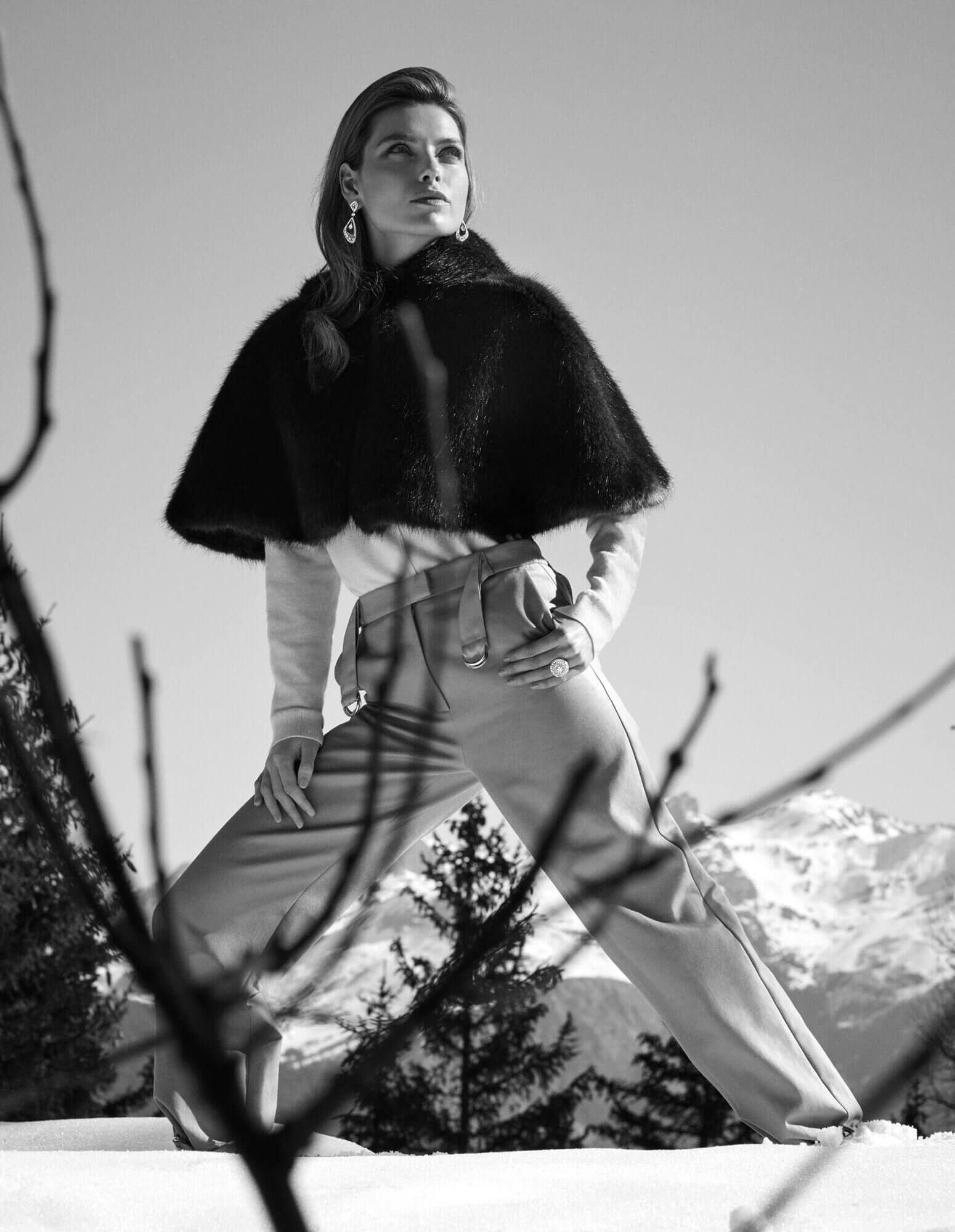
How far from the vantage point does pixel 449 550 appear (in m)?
2.40

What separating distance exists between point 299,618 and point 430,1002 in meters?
2.13

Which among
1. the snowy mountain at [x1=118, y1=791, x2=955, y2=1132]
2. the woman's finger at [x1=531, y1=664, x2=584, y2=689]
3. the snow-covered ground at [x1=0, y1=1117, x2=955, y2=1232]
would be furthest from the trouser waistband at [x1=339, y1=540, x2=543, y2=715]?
the snowy mountain at [x1=118, y1=791, x2=955, y2=1132]

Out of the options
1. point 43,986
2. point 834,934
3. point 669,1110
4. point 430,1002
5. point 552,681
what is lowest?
point 834,934

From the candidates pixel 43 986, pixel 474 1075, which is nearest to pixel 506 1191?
pixel 43 986

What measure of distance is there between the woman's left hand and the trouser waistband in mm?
59

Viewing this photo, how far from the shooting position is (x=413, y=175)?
2572 millimetres

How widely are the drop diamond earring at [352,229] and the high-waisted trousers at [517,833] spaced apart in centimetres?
75

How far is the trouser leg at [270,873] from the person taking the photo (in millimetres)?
2352

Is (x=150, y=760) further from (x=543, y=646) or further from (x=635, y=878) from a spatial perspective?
(x=543, y=646)

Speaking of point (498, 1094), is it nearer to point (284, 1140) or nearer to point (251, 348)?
point (251, 348)

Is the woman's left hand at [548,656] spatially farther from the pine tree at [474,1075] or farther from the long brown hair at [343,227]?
the pine tree at [474,1075]

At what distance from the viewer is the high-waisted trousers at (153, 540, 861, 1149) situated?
2.10 meters

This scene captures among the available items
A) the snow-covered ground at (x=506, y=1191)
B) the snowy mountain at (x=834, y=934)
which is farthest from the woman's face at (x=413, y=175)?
the snowy mountain at (x=834, y=934)

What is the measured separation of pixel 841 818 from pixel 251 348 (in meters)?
106
